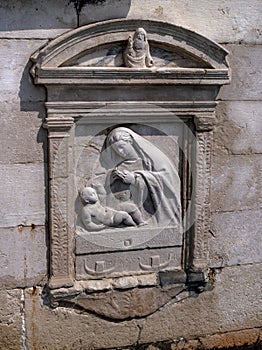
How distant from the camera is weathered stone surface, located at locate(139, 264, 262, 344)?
4.82 meters

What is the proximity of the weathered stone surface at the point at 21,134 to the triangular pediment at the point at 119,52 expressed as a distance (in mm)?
302

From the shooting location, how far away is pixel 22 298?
446cm

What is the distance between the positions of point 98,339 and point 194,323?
888 mm

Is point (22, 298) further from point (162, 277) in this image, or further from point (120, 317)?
point (162, 277)

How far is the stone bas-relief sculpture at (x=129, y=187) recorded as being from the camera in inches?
172

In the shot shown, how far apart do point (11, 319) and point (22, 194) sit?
3.50 feet

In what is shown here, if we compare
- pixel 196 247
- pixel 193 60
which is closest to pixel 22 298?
pixel 196 247

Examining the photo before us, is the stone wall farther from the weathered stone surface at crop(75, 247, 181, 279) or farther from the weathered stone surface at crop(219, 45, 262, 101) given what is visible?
the weathered stone surface at crop(75, 247, 181, 279)

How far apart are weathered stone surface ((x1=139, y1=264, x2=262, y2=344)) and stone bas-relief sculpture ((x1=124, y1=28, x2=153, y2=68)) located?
6.60 ft

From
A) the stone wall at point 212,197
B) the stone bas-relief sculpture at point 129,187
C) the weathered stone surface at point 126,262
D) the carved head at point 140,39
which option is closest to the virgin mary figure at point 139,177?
the stone bas-relief sculpture at point 129,187

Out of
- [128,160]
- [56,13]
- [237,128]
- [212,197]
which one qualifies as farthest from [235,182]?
[56,13]

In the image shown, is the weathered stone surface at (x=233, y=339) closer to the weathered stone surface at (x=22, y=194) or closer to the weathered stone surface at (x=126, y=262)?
the weathered stone surface at (x=126, y=262)

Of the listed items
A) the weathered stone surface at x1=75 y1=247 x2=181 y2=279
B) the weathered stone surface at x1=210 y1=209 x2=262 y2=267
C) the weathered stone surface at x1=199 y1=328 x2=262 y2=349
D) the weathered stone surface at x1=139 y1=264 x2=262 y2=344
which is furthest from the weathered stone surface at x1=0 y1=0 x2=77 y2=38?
the weathered stone surface at x1=199 y1=328 x2=262 y2=349

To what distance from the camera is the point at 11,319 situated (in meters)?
4.48
